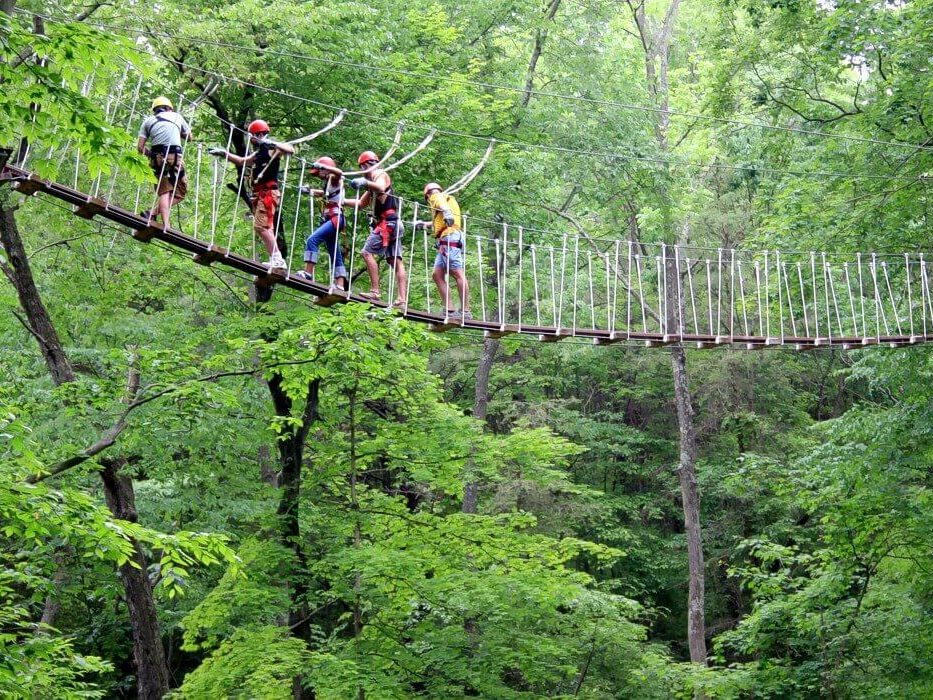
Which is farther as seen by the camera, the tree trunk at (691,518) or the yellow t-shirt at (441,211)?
the tree trunk at (691,518)

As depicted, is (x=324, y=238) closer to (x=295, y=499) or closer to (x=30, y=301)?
(x=295, y=499)

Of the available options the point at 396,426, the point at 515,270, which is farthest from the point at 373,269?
the point at 515,270

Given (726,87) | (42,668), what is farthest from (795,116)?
(42,668)

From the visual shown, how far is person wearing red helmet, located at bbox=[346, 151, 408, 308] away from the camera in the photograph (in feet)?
25.0

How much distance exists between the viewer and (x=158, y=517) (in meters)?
11.1

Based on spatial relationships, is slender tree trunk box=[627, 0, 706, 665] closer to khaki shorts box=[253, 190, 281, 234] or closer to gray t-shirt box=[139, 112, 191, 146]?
khaki shorts box=[253, 190, 281, 234]

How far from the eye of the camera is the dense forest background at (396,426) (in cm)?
805

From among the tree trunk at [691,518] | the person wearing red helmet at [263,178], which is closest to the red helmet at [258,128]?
the person wearing red helmet at [263,178]

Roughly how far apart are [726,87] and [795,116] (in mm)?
990

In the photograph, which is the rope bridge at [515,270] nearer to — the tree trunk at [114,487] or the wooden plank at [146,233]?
the wooden plank at [146,233]

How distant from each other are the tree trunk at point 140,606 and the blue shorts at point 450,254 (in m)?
3.37

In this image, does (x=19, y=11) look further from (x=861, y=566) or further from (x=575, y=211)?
(x=575, y=211)

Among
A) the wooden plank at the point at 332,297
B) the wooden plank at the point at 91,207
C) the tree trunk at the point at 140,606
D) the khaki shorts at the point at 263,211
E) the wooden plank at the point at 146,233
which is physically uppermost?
the khaki shorts at the point at 263,211

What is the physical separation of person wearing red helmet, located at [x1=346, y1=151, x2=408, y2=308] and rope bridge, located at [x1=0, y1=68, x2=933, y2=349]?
0.49ft
